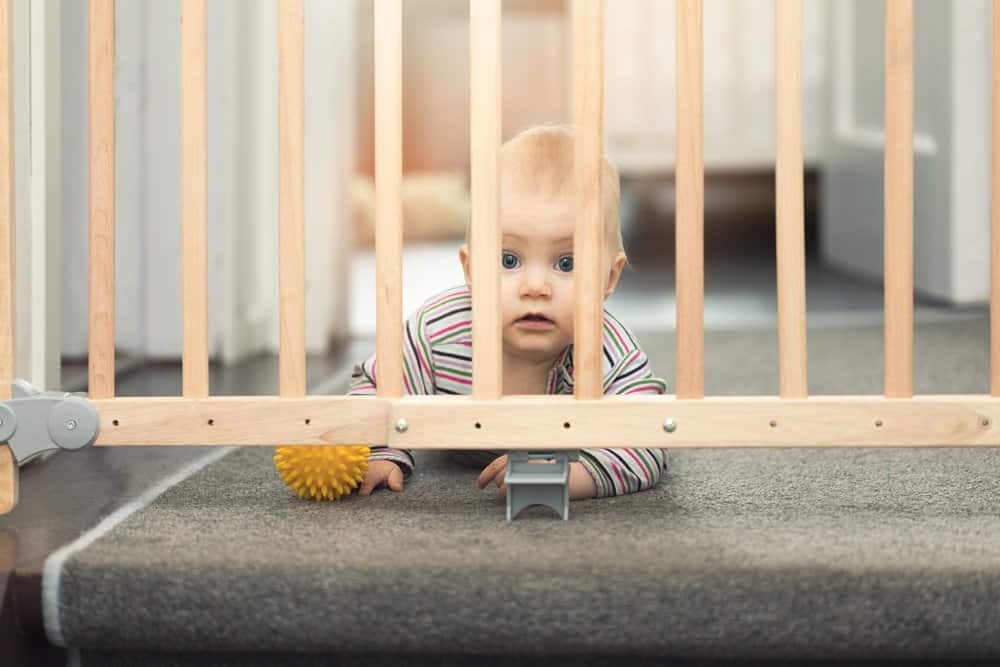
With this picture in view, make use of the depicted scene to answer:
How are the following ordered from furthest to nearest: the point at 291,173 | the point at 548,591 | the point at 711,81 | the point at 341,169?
1. the point at 711,81
2. the point at 341,169
3. the point at 291,173
4. the point at 548,591

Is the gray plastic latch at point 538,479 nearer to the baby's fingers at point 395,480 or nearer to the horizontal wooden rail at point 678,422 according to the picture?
the horizontal wooden rail at point 678,422

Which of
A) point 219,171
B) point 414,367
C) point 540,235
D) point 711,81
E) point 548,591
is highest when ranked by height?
point 711,81

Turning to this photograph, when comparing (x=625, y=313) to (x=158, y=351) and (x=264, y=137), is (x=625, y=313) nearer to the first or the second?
(x=264, y=137)

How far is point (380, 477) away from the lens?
101 cm

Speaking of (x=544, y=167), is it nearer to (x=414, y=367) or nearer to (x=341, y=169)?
(x=414, y=367)

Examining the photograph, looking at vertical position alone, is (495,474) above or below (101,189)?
below

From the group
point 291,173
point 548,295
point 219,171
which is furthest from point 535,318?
point 219,171

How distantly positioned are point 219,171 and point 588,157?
113 cm

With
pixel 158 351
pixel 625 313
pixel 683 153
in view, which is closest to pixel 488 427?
pixel 683 153

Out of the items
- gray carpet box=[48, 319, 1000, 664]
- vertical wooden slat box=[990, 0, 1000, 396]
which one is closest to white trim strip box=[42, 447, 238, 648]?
gray carpet box=[48, 319, 1000, 664]

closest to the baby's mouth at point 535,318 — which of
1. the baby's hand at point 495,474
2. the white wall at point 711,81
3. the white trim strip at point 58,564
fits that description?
the baby's hand at point 495,474

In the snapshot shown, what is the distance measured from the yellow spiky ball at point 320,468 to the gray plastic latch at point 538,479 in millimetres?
128

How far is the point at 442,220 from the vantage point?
462 centimetres

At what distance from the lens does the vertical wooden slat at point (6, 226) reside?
2.92 ft
